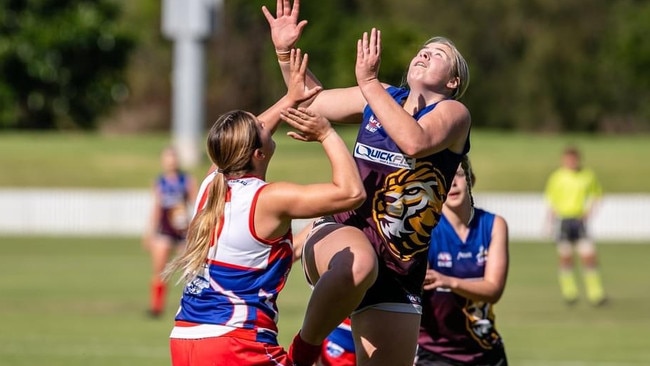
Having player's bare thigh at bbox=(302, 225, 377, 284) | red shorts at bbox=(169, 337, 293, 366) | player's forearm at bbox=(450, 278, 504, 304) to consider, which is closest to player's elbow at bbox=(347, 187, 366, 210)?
player's bare thigh at bbox=(302, 225, 377, 284)

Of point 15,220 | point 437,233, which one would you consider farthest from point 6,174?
point 437,233

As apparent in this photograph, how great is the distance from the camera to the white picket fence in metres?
30.0

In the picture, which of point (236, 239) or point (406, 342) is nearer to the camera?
point (236, 239)

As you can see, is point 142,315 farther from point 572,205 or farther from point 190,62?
point 190,62

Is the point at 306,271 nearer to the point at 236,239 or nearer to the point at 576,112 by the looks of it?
the point at 236,239

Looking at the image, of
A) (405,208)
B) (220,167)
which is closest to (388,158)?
(405,208)

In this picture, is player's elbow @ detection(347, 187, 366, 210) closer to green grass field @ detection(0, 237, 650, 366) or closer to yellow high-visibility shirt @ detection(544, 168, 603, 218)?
green grass field @ detection(0, 237, 650, 366)

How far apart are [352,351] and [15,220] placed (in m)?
26.1

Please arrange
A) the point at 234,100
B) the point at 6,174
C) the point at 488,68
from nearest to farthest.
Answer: the point at 6,174 → the point at 488,68 → the point at 234,100

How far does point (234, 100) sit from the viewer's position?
66.5m

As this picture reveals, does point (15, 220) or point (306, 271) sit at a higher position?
point (306, 271)

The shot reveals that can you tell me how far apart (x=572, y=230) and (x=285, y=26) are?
12659 millimetres

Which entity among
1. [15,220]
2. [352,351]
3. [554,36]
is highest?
[554,36]

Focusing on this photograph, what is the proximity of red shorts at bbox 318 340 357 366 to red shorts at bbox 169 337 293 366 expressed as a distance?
4.78 feet
